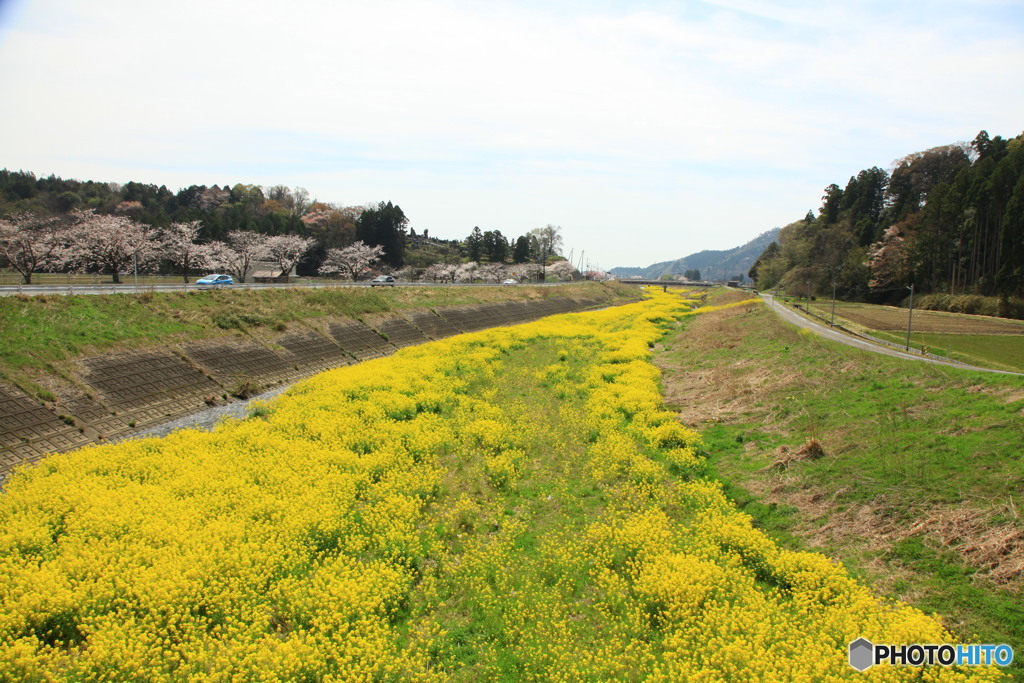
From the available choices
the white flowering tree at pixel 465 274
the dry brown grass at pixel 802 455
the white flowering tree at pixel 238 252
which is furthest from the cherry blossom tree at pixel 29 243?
the white flowering tree at pixel 465 274

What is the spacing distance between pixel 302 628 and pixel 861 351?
71.2ft

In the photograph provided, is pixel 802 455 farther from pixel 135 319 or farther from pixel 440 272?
pixel 440 272

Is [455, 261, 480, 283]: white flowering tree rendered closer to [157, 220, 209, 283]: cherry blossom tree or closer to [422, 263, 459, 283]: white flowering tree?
[422, 263, 459, 283]: white flowering tree

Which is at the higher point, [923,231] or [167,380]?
[923,231]

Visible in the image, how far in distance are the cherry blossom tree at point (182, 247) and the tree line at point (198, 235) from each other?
135mm

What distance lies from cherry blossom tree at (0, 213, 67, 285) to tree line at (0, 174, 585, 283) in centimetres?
11

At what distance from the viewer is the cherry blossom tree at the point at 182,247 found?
52.0 meters

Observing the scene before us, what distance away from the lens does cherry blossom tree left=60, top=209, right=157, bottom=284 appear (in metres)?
39.5

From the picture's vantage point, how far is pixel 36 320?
63.7ft

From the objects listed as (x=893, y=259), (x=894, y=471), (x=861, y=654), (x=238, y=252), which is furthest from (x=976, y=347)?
(x=238, y=252)

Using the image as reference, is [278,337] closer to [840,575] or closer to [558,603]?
[558,603]

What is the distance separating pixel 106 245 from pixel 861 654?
161 feet

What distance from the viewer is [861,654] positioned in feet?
22.4

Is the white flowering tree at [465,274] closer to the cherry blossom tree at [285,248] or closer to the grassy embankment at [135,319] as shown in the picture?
the cherry blossom tree at [285,248]
